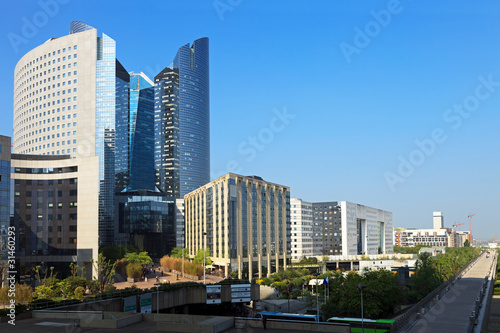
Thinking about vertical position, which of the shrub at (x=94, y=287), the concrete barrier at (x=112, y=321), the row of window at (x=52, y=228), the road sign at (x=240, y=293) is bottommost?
the road sign at (x=240, y=293)

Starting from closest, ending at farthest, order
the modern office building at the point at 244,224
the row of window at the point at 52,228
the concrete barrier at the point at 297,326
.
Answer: the concrete barrier at the point at 297,326 < the row of window at the point at 52,228 < the modern office building at the point at 244,224

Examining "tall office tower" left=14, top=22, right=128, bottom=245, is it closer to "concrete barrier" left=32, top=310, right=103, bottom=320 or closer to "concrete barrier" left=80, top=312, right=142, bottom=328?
"concrete barrier" left=32, top=310, right=103, bottom=320

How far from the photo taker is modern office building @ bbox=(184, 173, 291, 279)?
386ft

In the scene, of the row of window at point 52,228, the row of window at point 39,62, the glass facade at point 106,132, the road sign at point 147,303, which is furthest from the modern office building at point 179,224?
the road sign at point 147,303

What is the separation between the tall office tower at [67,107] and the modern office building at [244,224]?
50.5m

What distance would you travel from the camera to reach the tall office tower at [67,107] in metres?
159

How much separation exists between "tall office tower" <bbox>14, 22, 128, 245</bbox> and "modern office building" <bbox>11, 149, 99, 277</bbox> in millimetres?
56115

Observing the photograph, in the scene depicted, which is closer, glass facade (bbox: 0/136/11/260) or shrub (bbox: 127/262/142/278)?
glass facade (bbox: 0/136/11/260)

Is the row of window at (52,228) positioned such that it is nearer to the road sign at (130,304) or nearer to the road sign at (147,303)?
the road sign at (147,303)

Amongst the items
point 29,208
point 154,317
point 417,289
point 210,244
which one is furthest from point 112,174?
point 154,317

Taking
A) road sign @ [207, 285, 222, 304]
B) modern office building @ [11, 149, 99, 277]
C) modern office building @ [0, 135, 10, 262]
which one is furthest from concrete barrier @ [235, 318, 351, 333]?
modern office building @ [11, 149, 99, 277]

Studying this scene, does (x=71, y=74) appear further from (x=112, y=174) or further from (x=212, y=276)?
(x=212, y=276)

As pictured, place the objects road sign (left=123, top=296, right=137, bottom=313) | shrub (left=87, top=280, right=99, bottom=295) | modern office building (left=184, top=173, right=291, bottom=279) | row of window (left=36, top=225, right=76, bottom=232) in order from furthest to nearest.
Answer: modern office building (left=184, top=173, right=291, bottom=279)
row of window (left=36, top=225, right=76, bottom=232)
shrub (left=87, top=280, right=99, bottom=295)
road sign (left=123, top=296, right=137, bottom=313)

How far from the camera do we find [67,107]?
528 ft
